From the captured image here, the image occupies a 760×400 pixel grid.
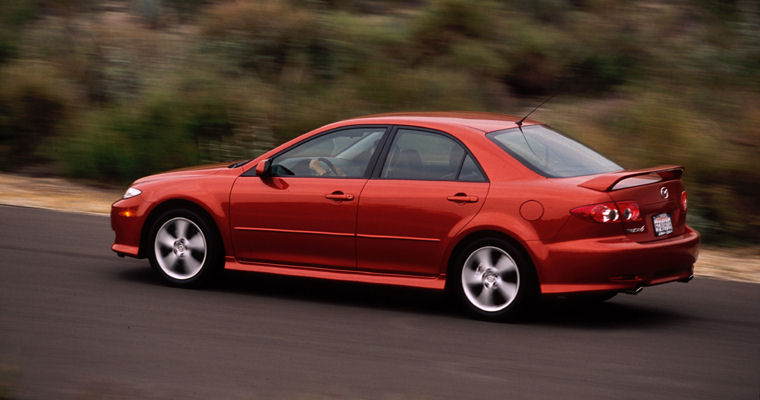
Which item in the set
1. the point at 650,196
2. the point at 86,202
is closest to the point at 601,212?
the point at 650,196

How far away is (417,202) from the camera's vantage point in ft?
24.6

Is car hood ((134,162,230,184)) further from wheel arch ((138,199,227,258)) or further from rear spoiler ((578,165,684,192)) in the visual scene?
rear spoiler ((578,165,684,192))

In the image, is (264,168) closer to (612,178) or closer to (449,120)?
(449,120)

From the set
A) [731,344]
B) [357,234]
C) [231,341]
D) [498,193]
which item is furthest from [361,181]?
[731,344]

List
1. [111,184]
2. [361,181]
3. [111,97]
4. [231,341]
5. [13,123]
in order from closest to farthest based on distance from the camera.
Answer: [231,341] < [361,181] < [111,184] < [13,123] < [111,97]

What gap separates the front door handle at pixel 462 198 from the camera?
289 inches

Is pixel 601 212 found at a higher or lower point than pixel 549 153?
lower

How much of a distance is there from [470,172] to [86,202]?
24.8 feet

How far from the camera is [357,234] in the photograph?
772cm

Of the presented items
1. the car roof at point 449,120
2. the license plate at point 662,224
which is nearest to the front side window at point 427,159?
the car roof at point 449,120

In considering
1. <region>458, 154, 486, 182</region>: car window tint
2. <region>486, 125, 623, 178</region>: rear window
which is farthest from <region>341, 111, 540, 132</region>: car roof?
<region>458, 154, 486, 182</region>: car window tint

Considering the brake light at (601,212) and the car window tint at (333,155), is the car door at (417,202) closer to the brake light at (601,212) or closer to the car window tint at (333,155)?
the car window tint at (333,155)

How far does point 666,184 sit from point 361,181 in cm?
227

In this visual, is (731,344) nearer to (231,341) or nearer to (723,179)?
(231,341)
